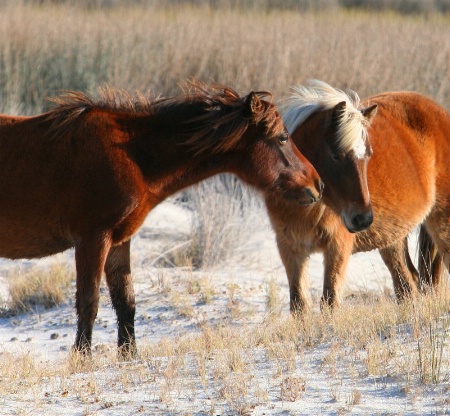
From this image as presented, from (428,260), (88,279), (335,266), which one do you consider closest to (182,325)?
(335,266)

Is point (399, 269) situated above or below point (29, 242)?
below

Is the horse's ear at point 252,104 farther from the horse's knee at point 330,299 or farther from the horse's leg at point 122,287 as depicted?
the horse's knee at point 330,299

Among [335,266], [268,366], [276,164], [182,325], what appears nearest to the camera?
[268,366]

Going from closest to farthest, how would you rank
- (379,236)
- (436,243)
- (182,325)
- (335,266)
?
(335,266)
(379,236)
(436,243)
(182,325)

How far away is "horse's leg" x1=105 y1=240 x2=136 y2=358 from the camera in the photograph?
5.91 m

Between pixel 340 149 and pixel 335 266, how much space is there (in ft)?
2.88

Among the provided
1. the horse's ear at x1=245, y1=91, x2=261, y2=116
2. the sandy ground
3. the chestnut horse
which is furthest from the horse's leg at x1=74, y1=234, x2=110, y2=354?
the horse's ear at x1=245, y1=91, x2=261, y2=116

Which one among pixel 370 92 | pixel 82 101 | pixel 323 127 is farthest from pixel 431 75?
pixel 82 101

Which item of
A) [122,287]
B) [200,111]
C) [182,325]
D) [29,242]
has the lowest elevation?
[182,325]

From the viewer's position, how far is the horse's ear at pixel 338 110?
5961 mm

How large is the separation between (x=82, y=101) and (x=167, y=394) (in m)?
2.26

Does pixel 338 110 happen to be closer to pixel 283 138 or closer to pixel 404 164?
pixel 283 138

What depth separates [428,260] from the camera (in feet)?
25.1

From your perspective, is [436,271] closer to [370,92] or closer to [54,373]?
[54,373]
